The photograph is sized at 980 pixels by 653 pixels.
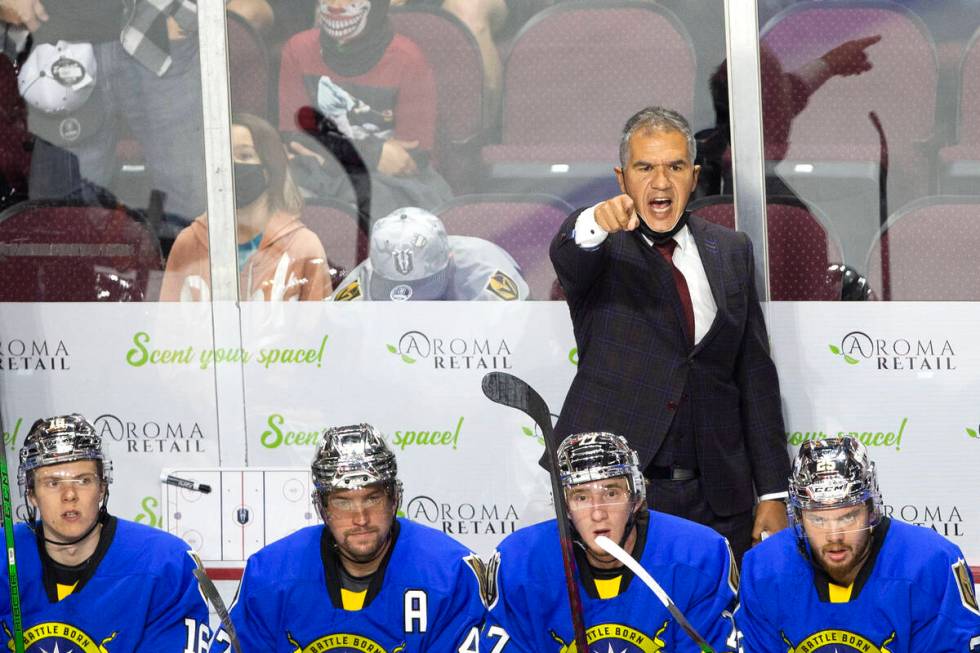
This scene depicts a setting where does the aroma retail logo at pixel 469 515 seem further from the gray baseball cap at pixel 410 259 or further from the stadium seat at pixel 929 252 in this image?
the stadium seat at pixel 929 252

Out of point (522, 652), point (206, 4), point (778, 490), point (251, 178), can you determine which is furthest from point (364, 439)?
point (206, 4)

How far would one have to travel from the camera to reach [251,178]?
4594mm

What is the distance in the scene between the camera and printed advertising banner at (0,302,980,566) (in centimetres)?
439

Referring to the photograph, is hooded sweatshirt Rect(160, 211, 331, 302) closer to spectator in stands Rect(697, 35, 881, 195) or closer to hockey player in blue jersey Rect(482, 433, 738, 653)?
spectator in stands Rect(697, 35, 881, 195)

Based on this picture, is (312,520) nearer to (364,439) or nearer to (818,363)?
(364,439)

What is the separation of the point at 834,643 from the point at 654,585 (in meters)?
0.45

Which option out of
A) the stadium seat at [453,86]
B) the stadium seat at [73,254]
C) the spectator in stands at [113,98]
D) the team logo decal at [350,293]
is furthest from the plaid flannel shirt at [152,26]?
the team logo decal at [350,293]

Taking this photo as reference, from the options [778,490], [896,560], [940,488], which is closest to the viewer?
[896,560]

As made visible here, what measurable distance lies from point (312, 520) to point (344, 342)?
52 centimetres

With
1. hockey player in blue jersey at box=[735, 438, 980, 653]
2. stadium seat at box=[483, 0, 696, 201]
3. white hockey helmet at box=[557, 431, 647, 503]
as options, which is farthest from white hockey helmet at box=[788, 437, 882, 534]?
stadium seat at box=[483, 0, 696, 201]

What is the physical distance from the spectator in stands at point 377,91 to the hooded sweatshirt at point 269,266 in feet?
0.76

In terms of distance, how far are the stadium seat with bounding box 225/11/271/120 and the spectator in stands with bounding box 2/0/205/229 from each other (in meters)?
0.14

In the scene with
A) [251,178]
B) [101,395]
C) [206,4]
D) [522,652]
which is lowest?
[522,652]

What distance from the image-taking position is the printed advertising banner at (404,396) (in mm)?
4391
